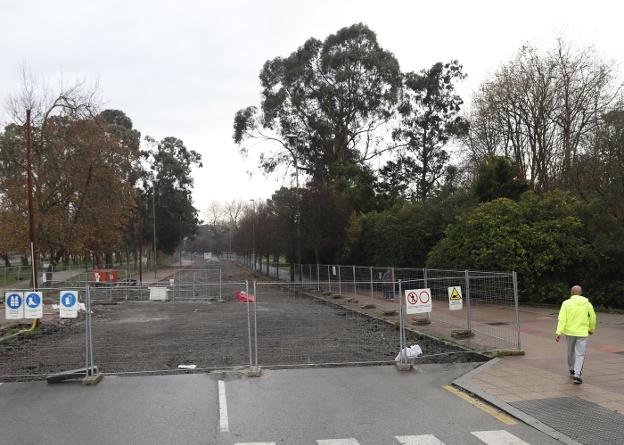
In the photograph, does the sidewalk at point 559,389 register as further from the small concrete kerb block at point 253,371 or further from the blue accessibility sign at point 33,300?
the blue accessibility sign at point 33,300

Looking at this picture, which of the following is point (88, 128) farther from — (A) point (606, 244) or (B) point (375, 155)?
(A) point (606, 244)

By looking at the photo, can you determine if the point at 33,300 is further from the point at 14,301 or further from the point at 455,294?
the point at 455,294

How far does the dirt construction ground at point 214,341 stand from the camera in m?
10.9

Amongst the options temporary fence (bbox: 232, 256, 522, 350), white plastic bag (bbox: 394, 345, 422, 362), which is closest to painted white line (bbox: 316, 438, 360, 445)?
white plastic bag (bbox: 394, 345, 422, 362)

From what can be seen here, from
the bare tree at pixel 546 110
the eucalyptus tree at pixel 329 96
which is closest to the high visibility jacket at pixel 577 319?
the bare tree at pixel 546 110

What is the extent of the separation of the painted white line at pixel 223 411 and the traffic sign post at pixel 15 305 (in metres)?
4.07

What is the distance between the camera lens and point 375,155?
50.7 metres

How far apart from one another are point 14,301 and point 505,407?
8.46 metres

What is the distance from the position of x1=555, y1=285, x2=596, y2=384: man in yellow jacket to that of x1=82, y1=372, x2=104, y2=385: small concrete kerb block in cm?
750

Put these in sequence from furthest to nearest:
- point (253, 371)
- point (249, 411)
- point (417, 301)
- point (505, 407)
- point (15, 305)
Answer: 1. point (417, 301)
2. point (15, 305)
3. point (253, 371)
4. point (249, 411)
5. point (505, 407)

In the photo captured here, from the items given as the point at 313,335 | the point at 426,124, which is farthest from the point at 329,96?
the point at 313,335

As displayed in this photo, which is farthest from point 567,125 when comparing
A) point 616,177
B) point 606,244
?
point 606,244

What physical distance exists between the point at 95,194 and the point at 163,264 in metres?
57.7

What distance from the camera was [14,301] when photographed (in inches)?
399
